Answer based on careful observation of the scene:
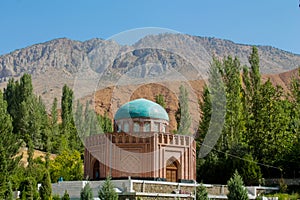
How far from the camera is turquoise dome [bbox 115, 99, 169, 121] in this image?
90.0ft

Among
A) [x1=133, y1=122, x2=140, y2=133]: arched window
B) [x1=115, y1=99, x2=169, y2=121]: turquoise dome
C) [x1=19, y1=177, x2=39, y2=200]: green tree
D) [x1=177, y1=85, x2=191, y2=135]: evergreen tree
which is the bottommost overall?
[x1=19, y1=177, x2=39, y2=200]: green tree

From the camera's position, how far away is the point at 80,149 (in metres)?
51.4

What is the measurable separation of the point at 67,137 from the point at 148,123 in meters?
26.6

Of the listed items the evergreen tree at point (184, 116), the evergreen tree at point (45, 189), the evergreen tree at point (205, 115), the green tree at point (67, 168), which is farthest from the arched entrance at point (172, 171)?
the evergreen tree at point (184, 116)

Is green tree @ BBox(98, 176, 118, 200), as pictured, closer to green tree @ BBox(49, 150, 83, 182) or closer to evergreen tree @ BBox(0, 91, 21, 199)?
evergreen tree @ BBox(0, 91, 21, 199)

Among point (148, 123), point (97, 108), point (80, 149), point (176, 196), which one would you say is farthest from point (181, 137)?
point (97, 108)

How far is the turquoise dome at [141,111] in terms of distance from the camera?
27.4 meters

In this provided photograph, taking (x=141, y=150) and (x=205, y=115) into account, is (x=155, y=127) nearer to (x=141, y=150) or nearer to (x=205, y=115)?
(x=141, y=150)

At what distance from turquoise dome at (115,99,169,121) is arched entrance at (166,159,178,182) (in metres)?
2.83

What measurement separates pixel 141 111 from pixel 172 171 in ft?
12.5

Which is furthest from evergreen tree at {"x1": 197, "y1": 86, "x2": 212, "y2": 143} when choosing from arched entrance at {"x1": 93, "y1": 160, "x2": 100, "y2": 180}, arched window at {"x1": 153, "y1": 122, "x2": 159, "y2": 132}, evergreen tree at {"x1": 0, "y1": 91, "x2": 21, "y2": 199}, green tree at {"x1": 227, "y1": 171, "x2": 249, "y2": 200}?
green tree at {"x1": 227, "y1": 171, "x2": 249, "y2": 200}

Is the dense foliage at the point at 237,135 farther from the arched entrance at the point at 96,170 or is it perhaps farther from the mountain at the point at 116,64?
the mountain at the point at 116,64

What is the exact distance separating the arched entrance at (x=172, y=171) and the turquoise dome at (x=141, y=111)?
2827 mm

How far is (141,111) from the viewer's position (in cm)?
2747
